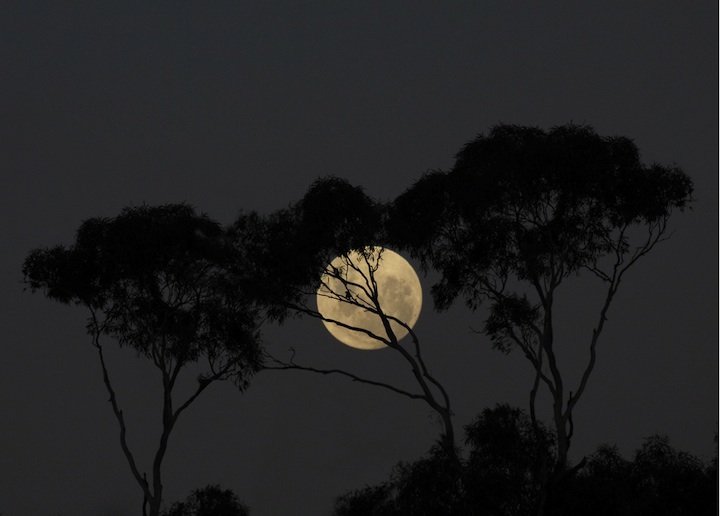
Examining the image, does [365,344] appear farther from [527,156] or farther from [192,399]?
[527,156]

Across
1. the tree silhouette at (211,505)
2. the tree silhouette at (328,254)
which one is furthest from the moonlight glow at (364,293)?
the tree silhouette at (211,505)

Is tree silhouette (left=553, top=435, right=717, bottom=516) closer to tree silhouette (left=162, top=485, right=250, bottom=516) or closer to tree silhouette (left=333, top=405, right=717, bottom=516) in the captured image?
tree silhouette (left=333, top=405, right=717, bottom=516)

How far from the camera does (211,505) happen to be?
125 feet

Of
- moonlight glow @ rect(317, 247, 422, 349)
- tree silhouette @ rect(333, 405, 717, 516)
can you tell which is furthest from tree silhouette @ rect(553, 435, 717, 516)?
moonlight glow @ rect(317, 247, 422, 349)

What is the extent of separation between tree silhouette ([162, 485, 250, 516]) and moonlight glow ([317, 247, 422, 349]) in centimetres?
901

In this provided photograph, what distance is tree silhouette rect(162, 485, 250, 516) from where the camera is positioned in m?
37.7

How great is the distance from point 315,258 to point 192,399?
560 centimetres

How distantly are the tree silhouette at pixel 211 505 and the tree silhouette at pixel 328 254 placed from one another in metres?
7.96

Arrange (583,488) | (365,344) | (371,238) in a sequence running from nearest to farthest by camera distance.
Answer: (583,488), (371,238), (365,344)

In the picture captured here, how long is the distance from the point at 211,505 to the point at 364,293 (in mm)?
11130

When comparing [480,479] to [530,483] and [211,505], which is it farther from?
[211,505]

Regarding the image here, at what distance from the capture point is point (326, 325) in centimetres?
3244

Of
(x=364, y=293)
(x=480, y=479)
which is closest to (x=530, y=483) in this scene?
(x=480, y=479)

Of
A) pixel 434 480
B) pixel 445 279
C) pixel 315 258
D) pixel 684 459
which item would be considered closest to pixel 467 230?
pixel 445 279
